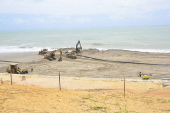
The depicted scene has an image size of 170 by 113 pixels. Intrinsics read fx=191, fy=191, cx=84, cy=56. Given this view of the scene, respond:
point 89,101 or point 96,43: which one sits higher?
point 96,43

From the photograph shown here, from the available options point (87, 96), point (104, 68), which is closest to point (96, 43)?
point (104, 68)

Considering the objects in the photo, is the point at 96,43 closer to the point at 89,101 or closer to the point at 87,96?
the point at 87,96

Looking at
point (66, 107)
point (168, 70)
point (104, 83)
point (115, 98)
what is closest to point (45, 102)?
point (66, 107)

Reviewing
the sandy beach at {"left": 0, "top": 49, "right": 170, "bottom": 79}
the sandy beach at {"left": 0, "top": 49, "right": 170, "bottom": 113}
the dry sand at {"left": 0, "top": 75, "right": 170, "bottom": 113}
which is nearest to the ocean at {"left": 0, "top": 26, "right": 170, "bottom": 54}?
the sandy beach at {"left": 0, "top": 49, "right": 170, "bottom": 79}

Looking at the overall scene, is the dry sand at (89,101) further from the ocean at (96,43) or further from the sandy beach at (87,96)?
the ocean at (96,43)

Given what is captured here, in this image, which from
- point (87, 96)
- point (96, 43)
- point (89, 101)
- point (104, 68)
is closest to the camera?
point (89, 101)

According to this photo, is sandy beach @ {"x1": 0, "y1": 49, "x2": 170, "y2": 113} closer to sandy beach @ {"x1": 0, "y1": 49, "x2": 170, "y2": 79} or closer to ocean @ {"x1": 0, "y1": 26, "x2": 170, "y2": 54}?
sandy beach @ {"x1": 0, "y1": 49, "x2": 170, "y2": 79}

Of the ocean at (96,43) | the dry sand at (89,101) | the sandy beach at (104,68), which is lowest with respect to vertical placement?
the dry sand at (89,101)

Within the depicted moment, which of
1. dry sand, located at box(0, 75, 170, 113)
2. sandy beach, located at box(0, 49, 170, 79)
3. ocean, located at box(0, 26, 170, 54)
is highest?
ocean, located at box(0, 26, 170, 54)

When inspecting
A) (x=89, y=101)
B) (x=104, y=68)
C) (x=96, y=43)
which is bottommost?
(x=89, y=101)

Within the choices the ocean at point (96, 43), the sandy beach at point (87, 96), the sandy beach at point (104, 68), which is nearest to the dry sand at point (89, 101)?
the sandy beach at point (87, 96)

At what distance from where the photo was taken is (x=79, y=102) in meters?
10.9

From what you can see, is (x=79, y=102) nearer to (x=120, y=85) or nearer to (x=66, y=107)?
(x=66, y=107)

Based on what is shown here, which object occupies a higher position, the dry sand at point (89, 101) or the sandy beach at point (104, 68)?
the sandy beach at point (104, 68)
